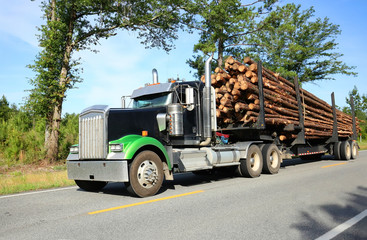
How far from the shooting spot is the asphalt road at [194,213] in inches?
162

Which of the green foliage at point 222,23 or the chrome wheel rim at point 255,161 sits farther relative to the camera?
the green foliage at point 222,23

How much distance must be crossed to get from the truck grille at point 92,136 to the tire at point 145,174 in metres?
0.76

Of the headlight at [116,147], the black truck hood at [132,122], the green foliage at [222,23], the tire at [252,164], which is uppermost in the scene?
the green foliage at [222,23]

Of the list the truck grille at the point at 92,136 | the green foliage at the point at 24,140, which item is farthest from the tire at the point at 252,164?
the green foliage at the point at 24,140

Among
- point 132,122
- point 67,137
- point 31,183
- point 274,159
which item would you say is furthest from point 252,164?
point 67,137

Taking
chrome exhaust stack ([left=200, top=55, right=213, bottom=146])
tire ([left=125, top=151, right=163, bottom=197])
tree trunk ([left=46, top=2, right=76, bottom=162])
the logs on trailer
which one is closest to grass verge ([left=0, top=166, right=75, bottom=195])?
tire ([left=125, top=151, right=163, bottom=197])

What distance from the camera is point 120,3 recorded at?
15.4m

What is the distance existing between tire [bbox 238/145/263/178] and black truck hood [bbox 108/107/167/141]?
11.0 feet

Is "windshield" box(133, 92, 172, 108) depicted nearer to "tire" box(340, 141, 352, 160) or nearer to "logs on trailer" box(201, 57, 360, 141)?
"logs on trailer" box(201, 57, 360, 141)

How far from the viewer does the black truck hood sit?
266 inches

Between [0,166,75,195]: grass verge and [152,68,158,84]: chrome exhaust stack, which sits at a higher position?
A: [152,68,158,84]: chrome exhaust stack

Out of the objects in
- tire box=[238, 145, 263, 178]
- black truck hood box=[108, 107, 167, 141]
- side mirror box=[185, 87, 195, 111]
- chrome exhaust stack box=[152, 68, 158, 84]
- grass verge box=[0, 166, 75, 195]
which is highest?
chrome exhaust stack box=[152, 68, 158, 84]

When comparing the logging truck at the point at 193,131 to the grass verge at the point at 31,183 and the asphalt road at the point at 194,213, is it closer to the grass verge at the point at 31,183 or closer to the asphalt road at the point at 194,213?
the asphalt road at the point at 194,213

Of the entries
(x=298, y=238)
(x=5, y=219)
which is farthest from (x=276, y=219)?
(x=5, y=219)
